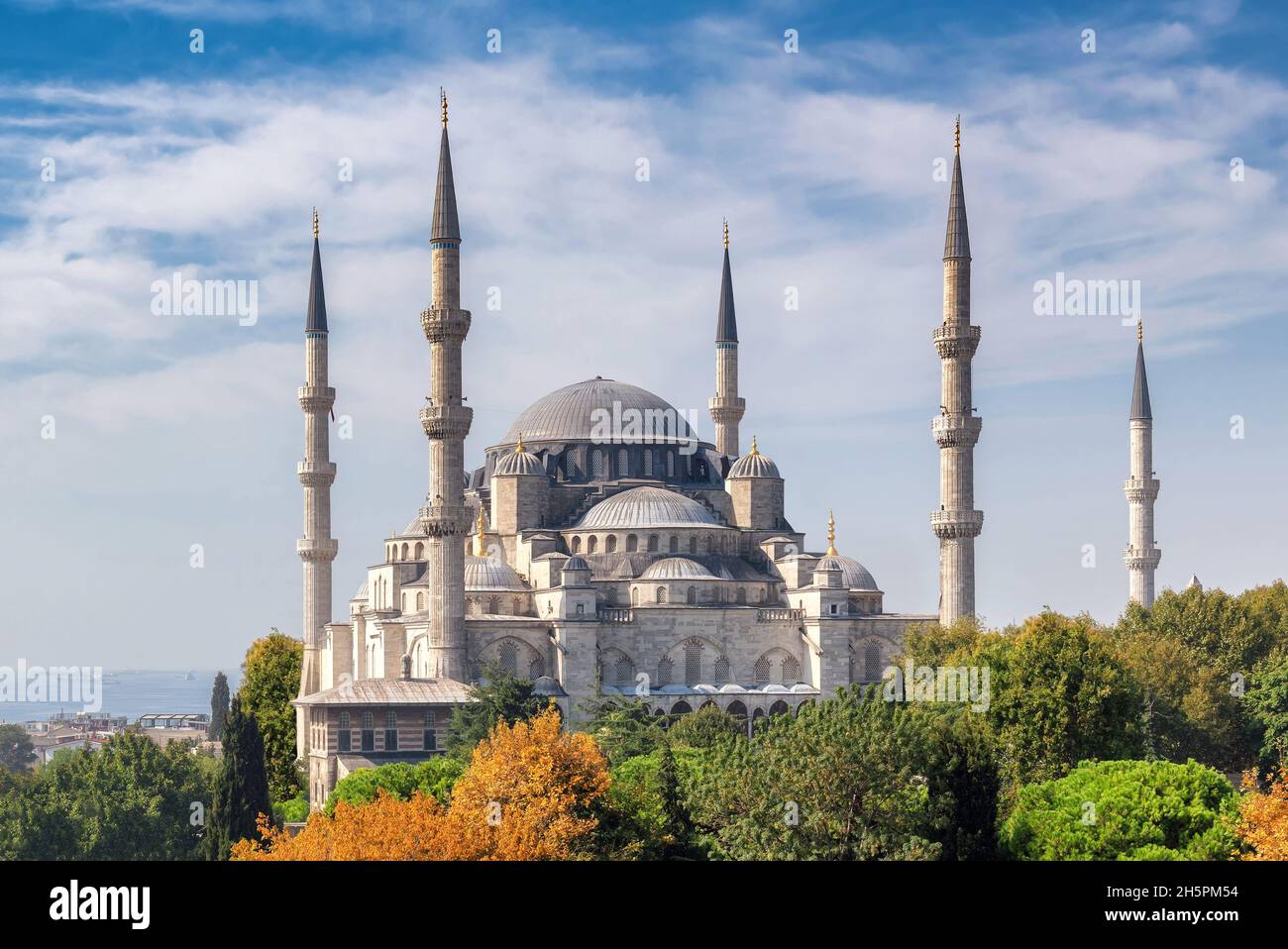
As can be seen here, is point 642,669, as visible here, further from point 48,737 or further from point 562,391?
point 48,737

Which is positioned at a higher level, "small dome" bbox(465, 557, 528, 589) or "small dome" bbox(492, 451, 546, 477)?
"small dome" bbox(492, 451, 546, 477)

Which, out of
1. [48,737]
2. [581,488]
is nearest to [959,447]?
[581,488]

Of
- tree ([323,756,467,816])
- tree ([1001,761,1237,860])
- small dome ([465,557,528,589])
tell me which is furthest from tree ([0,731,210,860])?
tree ([1001,761,1237,860])

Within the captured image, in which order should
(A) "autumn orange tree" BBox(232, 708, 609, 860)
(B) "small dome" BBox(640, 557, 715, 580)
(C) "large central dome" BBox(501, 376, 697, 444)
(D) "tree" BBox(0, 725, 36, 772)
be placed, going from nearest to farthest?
(A) "autumn orange tree" BBox(232, 708, 609, 860), (B) "small dome" BBox(640, 557, 715, 580), (C) "large central dome" BBox(501, 376, 697, 444), (D) "tree" BBox(0, 725, 36, 772)

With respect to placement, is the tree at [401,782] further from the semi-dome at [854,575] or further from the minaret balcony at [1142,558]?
the minaret balcony at [1142,558]

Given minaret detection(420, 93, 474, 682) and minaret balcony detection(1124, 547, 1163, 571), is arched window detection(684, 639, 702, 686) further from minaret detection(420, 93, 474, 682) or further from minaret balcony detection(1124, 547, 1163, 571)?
minaret balcony detection(1124, 547, 1163, 571)

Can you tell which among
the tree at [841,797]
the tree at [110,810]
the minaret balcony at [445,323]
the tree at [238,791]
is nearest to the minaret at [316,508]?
the minaret balcony at [445,323]

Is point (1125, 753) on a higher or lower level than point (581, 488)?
lower
